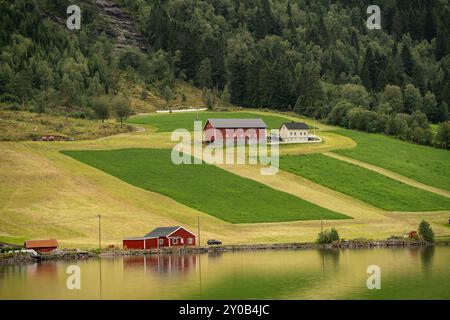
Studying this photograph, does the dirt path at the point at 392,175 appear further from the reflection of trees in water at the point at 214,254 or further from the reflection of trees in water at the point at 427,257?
the reflection of trees in water at the point at 214,254

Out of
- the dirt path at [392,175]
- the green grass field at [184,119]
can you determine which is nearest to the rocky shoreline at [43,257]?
the dirt path at [392,175]

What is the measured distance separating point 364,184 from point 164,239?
41.3 metres

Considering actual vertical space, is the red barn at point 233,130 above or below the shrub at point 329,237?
above

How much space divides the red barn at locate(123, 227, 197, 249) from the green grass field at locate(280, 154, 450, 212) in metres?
32.7

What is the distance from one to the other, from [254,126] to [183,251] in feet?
199

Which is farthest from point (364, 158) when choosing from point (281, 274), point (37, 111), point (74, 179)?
point (281, 274)

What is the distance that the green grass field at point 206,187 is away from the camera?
114238mm

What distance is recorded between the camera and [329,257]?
87250mm

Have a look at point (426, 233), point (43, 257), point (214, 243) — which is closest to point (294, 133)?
point (426, 233)

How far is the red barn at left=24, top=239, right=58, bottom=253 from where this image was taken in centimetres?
9469

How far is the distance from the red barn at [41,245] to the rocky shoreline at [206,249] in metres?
1.66

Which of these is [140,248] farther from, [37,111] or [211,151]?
[37,111]

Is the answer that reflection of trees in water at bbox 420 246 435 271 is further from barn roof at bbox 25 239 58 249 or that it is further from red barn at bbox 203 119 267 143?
red barn at bbox 203 119 267 143

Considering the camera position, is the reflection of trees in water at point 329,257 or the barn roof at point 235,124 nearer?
the reflection of trees in water at point 329,257
